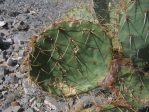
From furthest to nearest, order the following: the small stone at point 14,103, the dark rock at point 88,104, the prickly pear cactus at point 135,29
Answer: the small stone at point 14,103 < the dark rock at point 88,104 < the prickly pear cactus at point 135,29

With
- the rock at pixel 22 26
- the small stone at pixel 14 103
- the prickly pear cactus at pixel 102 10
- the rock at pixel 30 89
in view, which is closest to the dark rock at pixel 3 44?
the rock at pixel 22 26

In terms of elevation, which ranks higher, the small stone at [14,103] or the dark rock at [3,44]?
the dark rock at [3,44]

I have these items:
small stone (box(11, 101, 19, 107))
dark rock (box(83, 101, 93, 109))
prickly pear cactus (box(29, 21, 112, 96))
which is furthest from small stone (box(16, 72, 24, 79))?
prickly pear cactus (box(29, 21, 112, 96))

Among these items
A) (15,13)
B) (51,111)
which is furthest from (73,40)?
(15,13)

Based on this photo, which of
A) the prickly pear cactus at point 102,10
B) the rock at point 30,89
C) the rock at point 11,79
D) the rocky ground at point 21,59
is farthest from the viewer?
the rock at point 11,79

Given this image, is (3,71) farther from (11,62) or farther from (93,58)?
(93,58)

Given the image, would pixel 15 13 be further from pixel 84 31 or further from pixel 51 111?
pixel 84 31

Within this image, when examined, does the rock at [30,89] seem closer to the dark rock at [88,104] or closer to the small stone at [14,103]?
the small stone at [14,103]

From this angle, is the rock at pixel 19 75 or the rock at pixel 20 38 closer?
the rock at pixel 19 75

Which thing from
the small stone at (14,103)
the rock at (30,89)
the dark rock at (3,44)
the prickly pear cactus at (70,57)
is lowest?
the small stone at (14,103)
